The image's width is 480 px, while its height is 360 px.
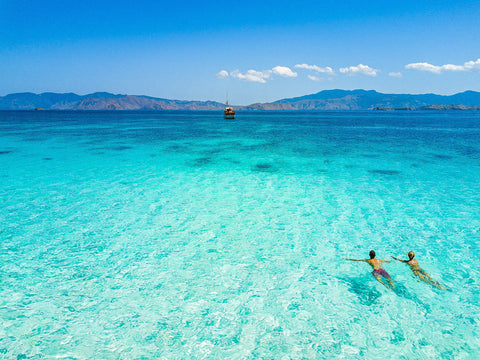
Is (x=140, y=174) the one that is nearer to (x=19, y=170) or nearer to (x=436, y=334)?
(x=19, y=170)

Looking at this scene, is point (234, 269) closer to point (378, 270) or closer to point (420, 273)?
point (378, 270)

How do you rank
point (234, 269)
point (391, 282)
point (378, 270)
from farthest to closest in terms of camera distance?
point (234, 269) < point (378, 270) < point (391, 282)

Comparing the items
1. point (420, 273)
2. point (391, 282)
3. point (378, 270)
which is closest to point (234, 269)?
point (378, 270)

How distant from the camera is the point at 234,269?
9688 mm

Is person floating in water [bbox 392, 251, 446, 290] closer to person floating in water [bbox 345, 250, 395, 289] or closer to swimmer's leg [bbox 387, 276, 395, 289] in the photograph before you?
person floating in water [bbox 345, 250, 395, 289]

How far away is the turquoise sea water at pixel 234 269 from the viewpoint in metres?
6.71

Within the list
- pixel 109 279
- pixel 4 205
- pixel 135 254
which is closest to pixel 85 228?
pixel 135 254

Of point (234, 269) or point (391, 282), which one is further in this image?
point (234, 269)

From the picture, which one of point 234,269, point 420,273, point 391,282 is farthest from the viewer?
point 234,269

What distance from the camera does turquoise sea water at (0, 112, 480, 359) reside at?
6711 mm

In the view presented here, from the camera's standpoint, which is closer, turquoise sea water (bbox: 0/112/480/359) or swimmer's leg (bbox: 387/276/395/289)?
turquoise sea water (bbox: 0/112/480/359)

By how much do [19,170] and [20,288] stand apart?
777 inches

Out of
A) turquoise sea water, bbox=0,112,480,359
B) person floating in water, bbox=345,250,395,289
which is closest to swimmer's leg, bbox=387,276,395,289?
person floating in water, bbox=345,250,395,289

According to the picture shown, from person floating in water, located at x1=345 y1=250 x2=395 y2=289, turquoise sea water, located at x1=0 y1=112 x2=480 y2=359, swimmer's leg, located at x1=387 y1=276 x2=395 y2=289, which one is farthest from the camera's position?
person floating in water, located at x1=345 y1=250 x2=395 y2=289
